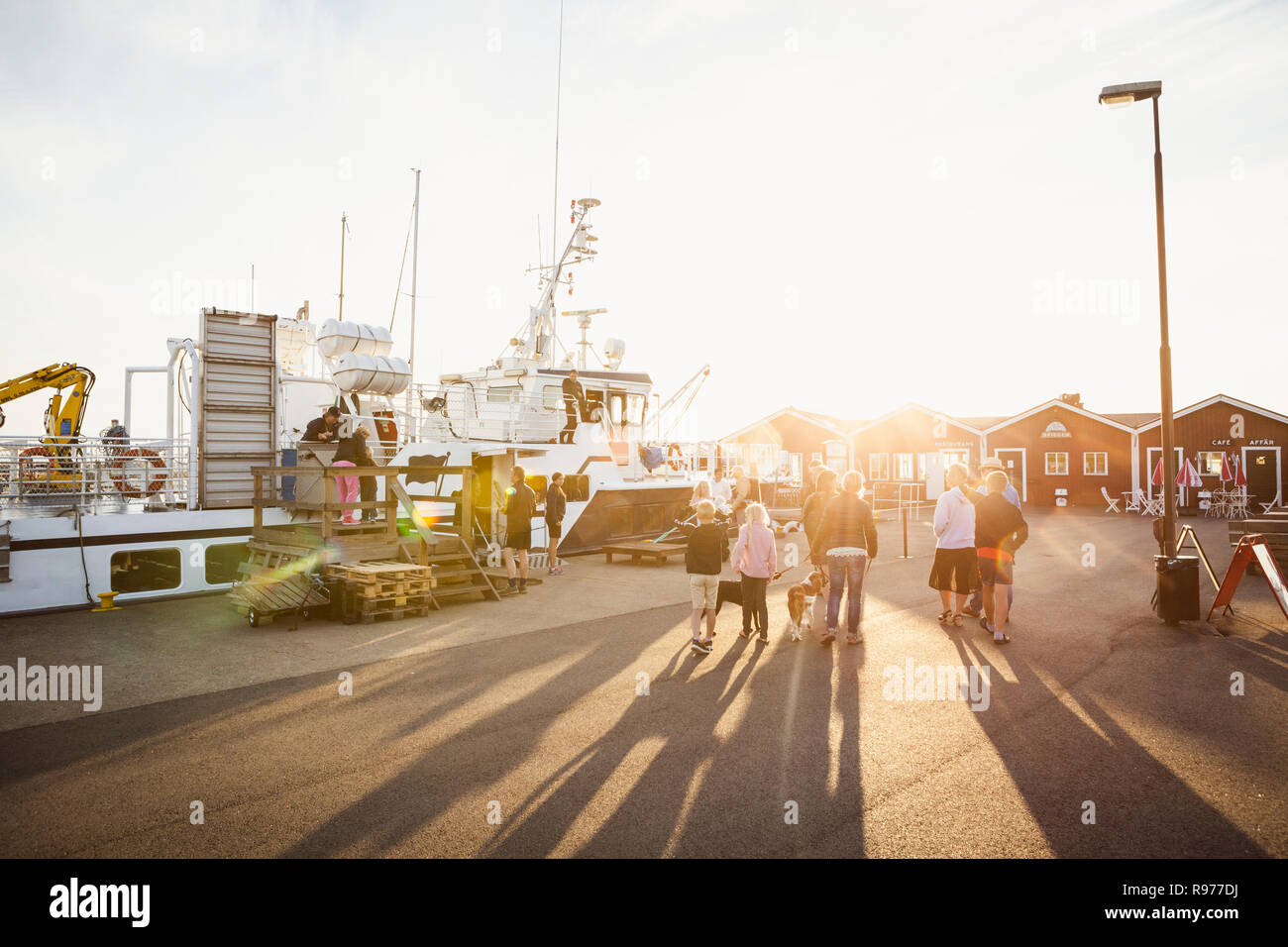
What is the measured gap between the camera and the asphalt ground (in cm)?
426

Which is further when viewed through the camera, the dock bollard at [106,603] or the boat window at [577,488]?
the boat window at [577,488]

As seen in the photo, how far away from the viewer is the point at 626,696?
691 centimetres

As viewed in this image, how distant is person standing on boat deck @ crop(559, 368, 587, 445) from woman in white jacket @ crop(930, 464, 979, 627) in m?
11.2

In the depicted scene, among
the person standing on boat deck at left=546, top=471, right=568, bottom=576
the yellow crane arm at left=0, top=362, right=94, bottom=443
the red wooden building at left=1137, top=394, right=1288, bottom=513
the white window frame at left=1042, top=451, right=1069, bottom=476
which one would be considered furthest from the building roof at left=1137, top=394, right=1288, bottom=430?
the yellow crane arm at left=0, top=362, right=94, bottom=443

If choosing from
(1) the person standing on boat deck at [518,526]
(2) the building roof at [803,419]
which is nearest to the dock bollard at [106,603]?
(1) the person standing on boat deck at [518,526]

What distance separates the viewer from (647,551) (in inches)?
622

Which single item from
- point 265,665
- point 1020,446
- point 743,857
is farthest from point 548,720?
point 1020,446

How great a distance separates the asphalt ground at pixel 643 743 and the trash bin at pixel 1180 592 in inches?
8.4

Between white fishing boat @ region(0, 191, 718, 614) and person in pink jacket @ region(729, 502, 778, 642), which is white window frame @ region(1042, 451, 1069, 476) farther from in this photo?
person in pink jacket @ region(729, 502, 778, 642)

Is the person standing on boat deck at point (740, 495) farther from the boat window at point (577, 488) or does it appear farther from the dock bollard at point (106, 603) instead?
the dock bollard at point (106, 603)

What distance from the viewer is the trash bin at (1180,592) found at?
9852 millimetres

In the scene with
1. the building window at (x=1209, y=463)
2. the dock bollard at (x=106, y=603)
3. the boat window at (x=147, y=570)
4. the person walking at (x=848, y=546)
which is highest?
the building window at (x=1209, y=463)
